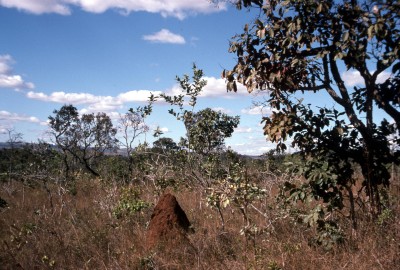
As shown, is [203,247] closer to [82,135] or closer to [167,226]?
[167,226]

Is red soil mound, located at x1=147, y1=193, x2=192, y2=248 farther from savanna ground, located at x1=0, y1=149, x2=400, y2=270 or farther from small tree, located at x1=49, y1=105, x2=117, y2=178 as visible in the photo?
small tree, located at x1=49, y1=105, x2=117, y2=178

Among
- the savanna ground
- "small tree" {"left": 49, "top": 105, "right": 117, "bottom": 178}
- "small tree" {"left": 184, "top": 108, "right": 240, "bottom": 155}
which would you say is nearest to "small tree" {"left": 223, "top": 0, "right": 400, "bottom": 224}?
the savanna ground

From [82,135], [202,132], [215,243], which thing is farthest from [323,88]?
[82,135]

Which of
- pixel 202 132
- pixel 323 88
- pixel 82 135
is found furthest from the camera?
pixel 82 135

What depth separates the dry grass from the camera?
4027 mm

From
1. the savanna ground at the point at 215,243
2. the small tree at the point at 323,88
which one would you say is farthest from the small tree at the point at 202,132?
the small tree at the point at 323,88

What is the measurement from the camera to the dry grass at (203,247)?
403cm

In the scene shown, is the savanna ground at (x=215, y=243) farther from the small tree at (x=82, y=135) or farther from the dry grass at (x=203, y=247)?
the small tree at (x=82, y=135)

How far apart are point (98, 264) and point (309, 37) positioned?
14.8 ft

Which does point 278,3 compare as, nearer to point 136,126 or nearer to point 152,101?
point 152,101

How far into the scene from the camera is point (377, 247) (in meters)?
4.04

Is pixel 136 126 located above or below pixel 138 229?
above

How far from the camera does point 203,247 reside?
505 centimetres

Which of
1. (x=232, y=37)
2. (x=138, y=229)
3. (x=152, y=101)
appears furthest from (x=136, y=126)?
(x=232, y=37)
